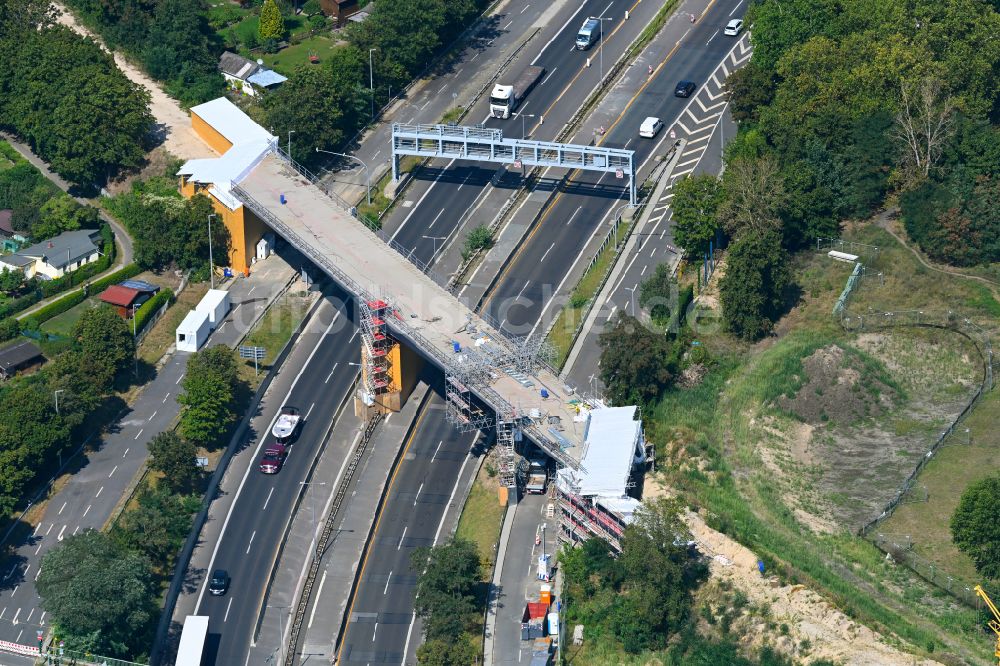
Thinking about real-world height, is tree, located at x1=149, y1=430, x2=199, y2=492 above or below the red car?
above

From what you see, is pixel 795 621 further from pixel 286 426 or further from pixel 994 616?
pixel 286 426

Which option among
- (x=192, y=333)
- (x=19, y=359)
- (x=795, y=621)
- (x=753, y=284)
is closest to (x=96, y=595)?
(x=19, y=359)

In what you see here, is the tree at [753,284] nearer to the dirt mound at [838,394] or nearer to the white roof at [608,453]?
the dirt mound at [838,394]

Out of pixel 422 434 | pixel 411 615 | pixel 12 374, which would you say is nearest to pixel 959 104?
pixel 422 434

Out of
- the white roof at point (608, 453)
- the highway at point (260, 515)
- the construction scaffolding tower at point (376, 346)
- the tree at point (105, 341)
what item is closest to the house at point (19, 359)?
the tree at point (105, 341)

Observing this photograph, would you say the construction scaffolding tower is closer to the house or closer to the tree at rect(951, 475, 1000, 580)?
the house

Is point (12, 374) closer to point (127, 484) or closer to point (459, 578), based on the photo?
point (127, 484)

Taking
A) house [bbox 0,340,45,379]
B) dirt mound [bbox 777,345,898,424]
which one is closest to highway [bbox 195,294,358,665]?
house [bbox 0,340,45,379]
